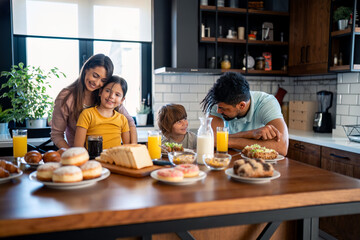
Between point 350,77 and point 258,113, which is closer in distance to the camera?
point 258,113

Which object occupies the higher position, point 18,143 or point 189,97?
point 189,97

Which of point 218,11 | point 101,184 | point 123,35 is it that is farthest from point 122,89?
point 218,11

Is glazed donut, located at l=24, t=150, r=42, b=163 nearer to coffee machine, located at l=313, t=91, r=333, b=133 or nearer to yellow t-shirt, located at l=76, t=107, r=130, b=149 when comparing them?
yellow t-shirt, located at l=76, t=107, r=130, b=149

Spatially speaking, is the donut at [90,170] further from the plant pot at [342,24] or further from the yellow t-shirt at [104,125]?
the plant pot at [342,24]

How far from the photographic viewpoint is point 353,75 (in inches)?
140

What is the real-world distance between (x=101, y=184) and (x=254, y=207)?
639 mm

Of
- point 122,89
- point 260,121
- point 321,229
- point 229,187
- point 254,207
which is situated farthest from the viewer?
point 321,229

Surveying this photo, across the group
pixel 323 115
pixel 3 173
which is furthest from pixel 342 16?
pixel 3 173

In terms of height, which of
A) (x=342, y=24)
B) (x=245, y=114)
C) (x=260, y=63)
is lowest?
(x=245, y=114)

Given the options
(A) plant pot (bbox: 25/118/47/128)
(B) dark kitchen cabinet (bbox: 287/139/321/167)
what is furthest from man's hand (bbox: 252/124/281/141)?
(A) plant pot (bbox: 25/118/47/128)

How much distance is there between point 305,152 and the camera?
140 inches

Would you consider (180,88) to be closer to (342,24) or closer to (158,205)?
(342,24)

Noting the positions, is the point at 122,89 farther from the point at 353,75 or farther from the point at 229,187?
the point at 353,75

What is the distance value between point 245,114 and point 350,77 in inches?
68.9
